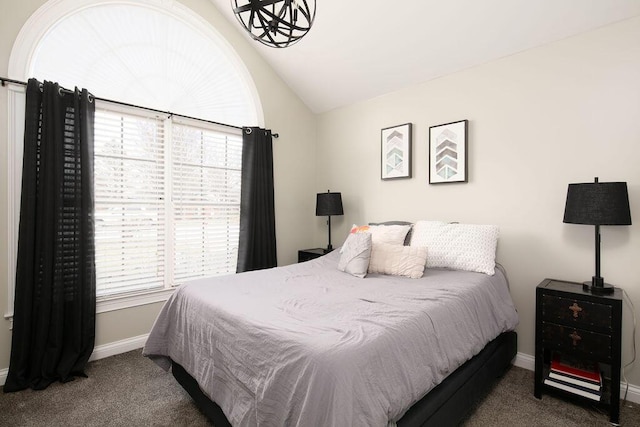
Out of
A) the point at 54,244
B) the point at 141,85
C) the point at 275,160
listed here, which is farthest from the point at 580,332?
the point at 141,85

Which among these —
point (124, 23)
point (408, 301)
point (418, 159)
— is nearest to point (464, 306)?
point (408, 301)

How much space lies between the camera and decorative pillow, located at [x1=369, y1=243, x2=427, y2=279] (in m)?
2.28

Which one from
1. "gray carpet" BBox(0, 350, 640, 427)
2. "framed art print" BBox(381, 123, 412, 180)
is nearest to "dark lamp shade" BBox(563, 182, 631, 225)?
"gray carpet" BBox(0, 350, 640, 427)

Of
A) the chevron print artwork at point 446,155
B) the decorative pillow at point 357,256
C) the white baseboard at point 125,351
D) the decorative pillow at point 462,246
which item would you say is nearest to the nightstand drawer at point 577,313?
the decorative pillow at point 462,246

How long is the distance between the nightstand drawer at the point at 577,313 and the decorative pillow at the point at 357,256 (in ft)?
3.88

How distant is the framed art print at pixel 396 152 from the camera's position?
3205mm

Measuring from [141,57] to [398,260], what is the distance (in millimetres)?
2920

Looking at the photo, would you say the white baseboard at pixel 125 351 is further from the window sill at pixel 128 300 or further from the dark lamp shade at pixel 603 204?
the dark lamp shade at pixel 603 204

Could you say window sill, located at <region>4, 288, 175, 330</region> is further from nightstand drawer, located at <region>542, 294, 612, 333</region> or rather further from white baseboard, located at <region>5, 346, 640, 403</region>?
nightstand drawer, located at <region>542, 294, 612, 333</region>

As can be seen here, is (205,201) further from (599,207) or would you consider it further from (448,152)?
(599,207)

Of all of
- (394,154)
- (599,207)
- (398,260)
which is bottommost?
(398,260)

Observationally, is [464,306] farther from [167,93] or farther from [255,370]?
[167,93]

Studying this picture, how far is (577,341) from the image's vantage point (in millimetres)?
1952

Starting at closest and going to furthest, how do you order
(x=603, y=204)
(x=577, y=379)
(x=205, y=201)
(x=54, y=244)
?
(x=603, y=204) < (x=577, y=379) < (x=54, y=244) < (x=205, y=201)
